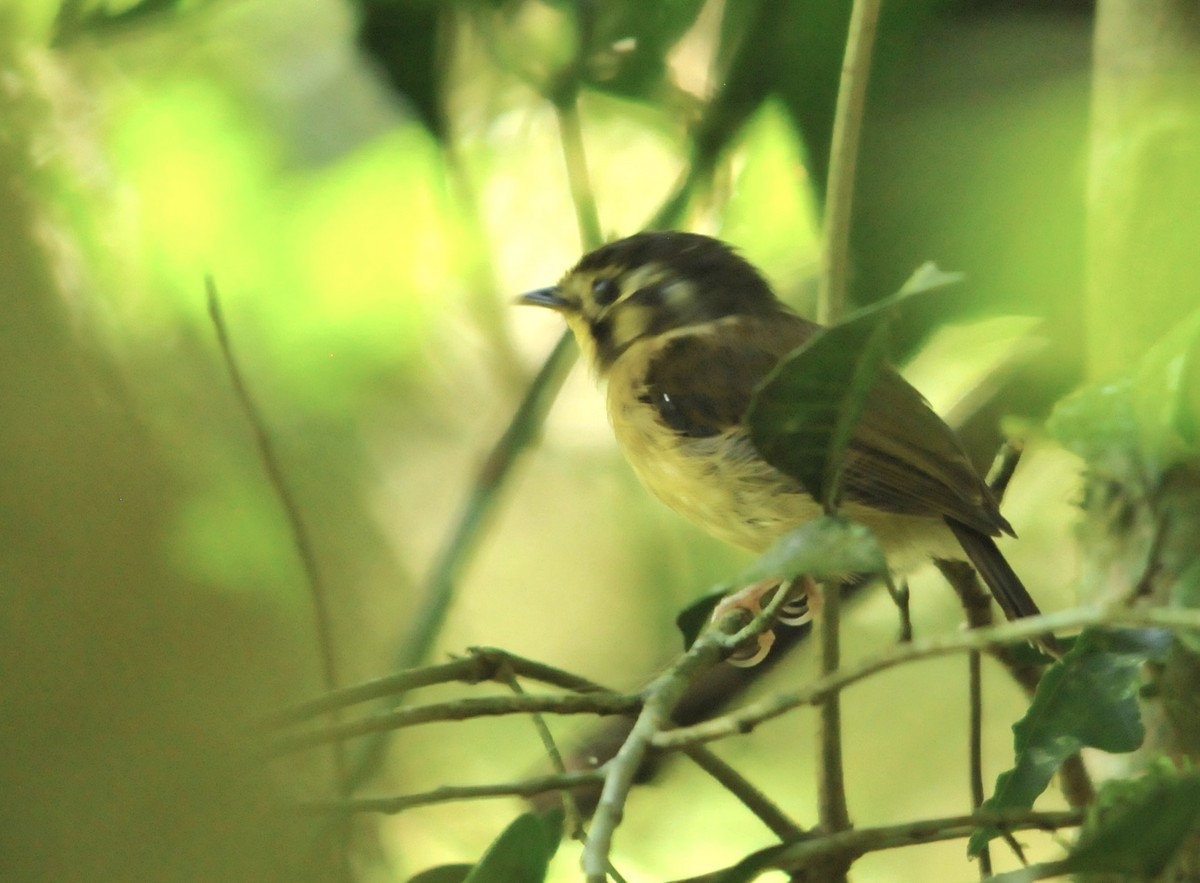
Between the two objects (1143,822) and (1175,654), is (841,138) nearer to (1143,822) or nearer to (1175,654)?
(1175,654)

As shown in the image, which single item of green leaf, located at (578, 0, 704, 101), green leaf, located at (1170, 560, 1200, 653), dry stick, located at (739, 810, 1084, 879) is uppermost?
green leaf, located at (578, 0, 704, 101)

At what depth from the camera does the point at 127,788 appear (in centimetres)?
58

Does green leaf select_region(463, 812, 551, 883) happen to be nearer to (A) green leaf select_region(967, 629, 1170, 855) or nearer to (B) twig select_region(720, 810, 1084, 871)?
(B) twig select_region(720, 810, 1084, 871)

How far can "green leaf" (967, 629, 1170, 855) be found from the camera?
3.14 feet

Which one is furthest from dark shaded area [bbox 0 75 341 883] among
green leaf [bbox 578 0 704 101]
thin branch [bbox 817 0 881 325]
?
green leaf [bbox 578 0 704 101]

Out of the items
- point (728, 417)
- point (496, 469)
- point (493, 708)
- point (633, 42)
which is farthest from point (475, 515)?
point (493, 708)

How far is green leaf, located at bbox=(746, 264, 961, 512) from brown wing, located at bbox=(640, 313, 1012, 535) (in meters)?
0.66

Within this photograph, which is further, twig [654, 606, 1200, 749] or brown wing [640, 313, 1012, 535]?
brown wing [640, 313, 1012, 535]

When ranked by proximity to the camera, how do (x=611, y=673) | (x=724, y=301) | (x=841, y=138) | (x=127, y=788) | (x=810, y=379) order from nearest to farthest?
1. (x=127, y=788)
2. (x=810, y=379)
3. (x=841, y=138)
4. (x=724, y=301)
5. (x=611, y=673)

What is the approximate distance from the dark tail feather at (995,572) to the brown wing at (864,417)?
0.10 feet

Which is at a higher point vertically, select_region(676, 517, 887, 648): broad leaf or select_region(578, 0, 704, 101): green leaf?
select_region(578, 0, 704, 101): green leaf

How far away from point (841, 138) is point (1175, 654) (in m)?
0.59

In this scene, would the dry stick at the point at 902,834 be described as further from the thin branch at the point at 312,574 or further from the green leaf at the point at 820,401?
the thin branch at the point at 312,574

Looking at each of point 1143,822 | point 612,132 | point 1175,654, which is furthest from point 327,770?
point 612,132
